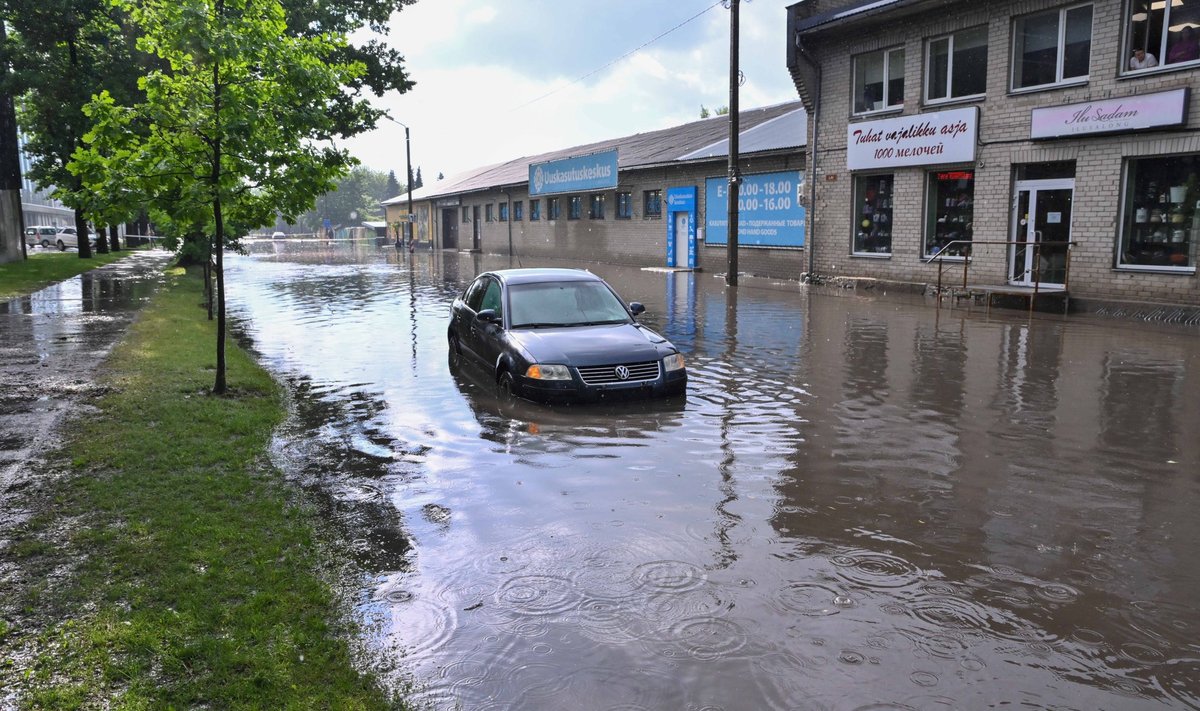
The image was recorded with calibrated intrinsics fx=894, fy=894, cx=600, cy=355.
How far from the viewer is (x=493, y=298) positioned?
36.6 ft

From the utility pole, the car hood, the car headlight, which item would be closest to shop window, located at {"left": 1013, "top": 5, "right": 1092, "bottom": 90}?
the utility pole

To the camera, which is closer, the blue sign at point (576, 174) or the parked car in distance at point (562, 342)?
the parked car in distance at point (562, 342)

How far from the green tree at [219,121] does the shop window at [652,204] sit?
28.1m

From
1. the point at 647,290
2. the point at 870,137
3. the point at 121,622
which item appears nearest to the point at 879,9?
the point at 870,137

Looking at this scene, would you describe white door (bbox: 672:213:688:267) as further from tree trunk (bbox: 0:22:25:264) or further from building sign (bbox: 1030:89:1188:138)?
tree trunk (bbox: 0:22:25:264)

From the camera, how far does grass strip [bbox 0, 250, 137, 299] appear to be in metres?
21.0

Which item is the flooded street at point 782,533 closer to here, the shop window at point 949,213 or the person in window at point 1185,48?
the person in window at point 1185,48

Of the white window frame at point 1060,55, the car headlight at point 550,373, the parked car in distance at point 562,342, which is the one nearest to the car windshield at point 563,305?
the parked car in distance at point 562,342

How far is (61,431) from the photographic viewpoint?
7.39 metres

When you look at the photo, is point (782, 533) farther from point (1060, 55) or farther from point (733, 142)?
point (733, 142)

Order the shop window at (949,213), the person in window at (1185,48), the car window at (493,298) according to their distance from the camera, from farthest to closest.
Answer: the shop window at (949,213) < the person in window at (1185,48) < the car window at (493,298)

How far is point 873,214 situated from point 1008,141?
465 cm

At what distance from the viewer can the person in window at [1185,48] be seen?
53.3ft

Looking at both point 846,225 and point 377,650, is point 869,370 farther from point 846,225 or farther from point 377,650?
point 846,225
